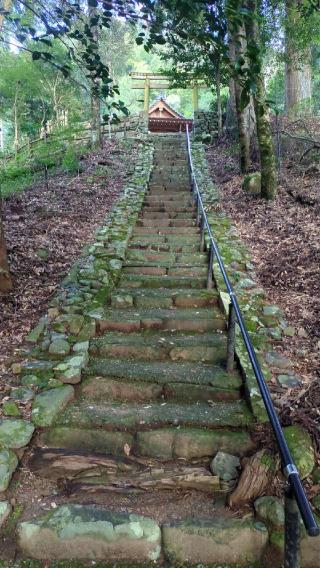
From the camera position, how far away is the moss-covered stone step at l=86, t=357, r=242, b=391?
3.51 m

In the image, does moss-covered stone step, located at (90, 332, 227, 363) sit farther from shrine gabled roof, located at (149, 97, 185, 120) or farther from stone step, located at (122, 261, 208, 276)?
shrine gabled roof, located at (149, 97, 185, 120)

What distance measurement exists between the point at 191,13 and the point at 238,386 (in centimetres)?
282

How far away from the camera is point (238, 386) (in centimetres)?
347

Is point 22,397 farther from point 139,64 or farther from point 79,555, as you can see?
point 139,64

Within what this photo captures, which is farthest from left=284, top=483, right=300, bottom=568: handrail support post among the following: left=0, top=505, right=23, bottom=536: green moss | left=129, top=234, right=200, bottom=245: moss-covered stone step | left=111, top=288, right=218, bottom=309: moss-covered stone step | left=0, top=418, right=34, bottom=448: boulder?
left=129, top=234, right=200, bottom=245: moss-covered stone step

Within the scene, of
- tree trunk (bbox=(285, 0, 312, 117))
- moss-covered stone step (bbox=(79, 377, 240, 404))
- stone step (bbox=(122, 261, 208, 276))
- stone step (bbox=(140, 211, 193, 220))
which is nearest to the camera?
moss-covered stone step (bbox=(79, 377, 240, 404))

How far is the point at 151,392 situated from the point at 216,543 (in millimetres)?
1339

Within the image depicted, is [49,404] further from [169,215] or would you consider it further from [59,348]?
[169,215]

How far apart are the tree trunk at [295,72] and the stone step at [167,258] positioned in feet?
26.4

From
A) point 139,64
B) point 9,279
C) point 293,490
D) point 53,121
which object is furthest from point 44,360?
point 139,64

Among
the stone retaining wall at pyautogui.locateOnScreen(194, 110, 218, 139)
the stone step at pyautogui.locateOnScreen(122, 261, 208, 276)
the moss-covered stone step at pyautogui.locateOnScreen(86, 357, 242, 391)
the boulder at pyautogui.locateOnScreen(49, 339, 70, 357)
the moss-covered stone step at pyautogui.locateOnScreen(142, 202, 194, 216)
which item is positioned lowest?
the moss-covered stone step at pyautogui.locateOnScreen(86, 357, 242, 391)

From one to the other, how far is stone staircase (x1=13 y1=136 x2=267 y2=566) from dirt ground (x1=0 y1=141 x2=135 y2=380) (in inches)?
33.6

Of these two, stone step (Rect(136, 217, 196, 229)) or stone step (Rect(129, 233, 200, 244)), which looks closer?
stone step (Rect(129, 233, 200, 244))

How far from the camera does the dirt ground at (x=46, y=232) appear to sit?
4422mm
